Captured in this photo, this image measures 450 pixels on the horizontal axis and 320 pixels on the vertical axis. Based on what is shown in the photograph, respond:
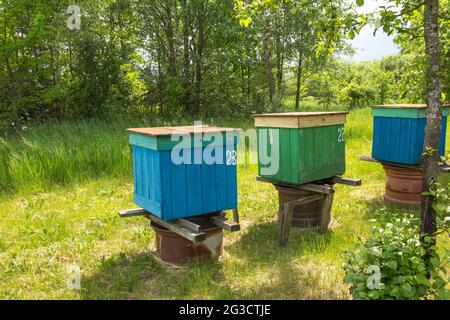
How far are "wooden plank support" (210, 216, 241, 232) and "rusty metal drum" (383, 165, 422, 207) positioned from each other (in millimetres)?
2783

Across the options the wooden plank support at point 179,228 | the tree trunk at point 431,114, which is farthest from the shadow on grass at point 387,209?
the wooden plank support at point 179,228

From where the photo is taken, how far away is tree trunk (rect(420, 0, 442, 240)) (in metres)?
2.88

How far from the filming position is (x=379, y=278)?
2.53 meters

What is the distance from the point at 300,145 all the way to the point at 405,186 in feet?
6.33

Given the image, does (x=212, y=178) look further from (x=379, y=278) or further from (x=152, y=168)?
(x=379, y=278)

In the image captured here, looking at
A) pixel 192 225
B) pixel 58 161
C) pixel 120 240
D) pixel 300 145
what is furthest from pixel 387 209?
pixel 58 161

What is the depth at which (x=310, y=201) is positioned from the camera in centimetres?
453

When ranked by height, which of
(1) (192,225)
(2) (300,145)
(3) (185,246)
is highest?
(2) (300,145)

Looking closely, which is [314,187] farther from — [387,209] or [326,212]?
[387,209]

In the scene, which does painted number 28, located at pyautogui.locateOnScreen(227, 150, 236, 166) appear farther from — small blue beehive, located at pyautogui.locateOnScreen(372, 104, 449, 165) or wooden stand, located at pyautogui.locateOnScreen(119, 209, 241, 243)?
small blue beehive, located at pyautogui.locateOnScreen(372, 104, 449, 165)

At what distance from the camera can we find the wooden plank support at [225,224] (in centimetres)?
343

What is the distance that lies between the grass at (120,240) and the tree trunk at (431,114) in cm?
89

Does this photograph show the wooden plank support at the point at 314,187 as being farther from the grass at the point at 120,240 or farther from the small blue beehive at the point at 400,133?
the small blue beehive at the point at 400,133

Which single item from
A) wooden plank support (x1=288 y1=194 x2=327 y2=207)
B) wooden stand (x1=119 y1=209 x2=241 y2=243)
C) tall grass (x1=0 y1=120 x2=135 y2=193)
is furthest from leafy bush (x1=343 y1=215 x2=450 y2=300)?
tall grass (x1=0 y1=120 x2=135 y2=193)
